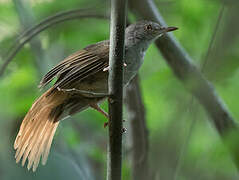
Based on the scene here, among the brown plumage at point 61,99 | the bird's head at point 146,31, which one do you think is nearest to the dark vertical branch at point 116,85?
the brown plumage at point 61,99

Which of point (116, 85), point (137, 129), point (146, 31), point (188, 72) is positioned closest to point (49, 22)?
point (146, 31)

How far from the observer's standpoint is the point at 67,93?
3709 millimetres

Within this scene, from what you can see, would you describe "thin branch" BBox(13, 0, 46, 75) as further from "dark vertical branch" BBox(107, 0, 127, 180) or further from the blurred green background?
"dark vertical branch" BBox(107, 0, 127, 180)

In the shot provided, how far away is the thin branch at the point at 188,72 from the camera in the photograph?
153 inches

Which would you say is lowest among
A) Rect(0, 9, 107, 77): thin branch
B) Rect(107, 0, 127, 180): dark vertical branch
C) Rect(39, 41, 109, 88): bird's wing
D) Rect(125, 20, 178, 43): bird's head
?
Rect(107, 0, 127, 180): dark vertical branch

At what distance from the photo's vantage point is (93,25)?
19.0 feet

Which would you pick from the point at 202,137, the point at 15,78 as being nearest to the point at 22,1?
the point at 15,78

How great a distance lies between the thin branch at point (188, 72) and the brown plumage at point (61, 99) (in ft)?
2.39

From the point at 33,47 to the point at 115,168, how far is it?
2.81 meters

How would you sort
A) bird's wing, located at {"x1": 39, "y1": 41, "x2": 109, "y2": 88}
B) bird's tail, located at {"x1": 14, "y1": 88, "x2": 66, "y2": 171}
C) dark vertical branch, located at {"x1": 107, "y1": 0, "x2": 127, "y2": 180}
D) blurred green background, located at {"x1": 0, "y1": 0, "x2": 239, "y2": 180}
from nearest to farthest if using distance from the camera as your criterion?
dark vertical branch, located at {"x1": 107, "y1": 0, "x2": 127, "y2": 180} → bird's wing, located at {"x1": 39, "y1": 41, "x2": 109, "y2": 88} → bird's tail, located at {"x1": 14, "y1": 88, "x2": 66, "y2": 171} → blurred green background, located at {"x1": 0, "y1": 0, "x2": 239, "y2": 180}

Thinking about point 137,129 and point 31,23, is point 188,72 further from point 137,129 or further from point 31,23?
point 31,23

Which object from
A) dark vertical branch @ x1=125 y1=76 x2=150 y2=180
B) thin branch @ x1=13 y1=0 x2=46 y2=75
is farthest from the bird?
thin branch @ x1=13 y1=0 x2=46 y2=75

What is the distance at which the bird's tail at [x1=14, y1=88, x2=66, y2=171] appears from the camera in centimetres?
372

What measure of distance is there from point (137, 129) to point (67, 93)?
1419 millimetres
